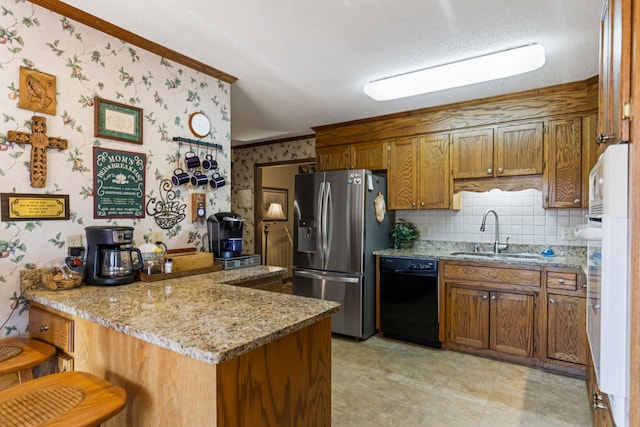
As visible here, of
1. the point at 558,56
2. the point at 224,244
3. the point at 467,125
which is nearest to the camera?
the point at 558,56

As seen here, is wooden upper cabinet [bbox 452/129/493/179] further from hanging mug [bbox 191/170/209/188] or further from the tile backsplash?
hanging mug [bbox 191/170/209/188]

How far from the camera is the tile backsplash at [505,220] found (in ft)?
10.2

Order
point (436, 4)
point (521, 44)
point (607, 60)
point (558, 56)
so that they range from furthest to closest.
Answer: point (558, 56), point (521, 44), point (436, 4), point (607, 60)

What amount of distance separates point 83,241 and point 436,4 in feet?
7.66

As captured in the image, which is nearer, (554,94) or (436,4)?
(436,4)

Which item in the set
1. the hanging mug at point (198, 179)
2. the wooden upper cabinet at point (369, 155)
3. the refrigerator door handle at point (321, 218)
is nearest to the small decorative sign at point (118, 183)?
the hanging mug at point (198, 179)

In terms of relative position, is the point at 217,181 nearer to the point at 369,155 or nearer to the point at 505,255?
the point at 369,155

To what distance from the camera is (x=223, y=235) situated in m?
2.52

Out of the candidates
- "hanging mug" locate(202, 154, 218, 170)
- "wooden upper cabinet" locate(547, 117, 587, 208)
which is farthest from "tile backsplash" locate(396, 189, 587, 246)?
"hanging mug" locate(202, 154, 218, 170)

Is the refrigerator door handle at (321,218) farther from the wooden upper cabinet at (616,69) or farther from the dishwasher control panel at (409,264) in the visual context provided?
the wooden upper cabinet at (616,69)

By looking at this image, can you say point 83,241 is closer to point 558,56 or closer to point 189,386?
point 189,386

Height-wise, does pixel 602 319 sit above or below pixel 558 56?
below

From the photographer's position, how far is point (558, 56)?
2338 mm

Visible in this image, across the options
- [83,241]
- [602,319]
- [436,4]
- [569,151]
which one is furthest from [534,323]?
[83,241]
